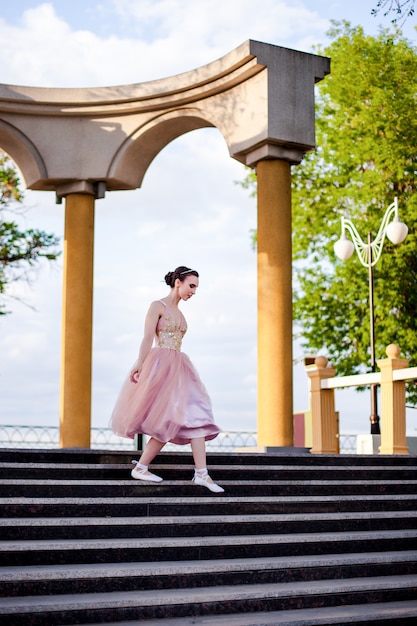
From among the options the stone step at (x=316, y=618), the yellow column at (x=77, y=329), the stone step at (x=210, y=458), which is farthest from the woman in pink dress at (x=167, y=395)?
the yellow column at (x=77, y=329)

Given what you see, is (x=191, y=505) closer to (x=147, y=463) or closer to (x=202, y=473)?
(x=202, y=473)

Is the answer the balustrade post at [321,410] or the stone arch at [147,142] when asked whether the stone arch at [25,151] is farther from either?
the balustrade post at [321,410]

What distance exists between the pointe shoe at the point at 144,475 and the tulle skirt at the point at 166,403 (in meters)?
0.35

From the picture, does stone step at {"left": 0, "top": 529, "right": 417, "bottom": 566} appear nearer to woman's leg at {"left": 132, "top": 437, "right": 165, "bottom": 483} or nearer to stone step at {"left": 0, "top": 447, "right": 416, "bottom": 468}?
woman's leg at {"left": 132, "top": 437, "right": 165, "bottom": 483}

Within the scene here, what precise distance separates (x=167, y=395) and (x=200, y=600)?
8.20 feet

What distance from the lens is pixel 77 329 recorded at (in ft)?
49.2

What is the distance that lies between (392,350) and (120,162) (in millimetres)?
5572

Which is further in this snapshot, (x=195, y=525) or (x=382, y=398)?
(x=382, y=398)

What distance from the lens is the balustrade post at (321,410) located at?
15164 mm

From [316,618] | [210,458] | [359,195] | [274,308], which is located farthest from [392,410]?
[359,195]

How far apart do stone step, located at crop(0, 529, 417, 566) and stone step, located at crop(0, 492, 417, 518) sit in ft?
1.48

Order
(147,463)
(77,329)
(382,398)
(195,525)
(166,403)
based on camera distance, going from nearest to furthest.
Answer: (195,525), (166,403), (147,463), (382,398), (77,329)

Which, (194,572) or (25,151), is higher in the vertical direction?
(25,151)

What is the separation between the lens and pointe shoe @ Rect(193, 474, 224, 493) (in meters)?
8.91
